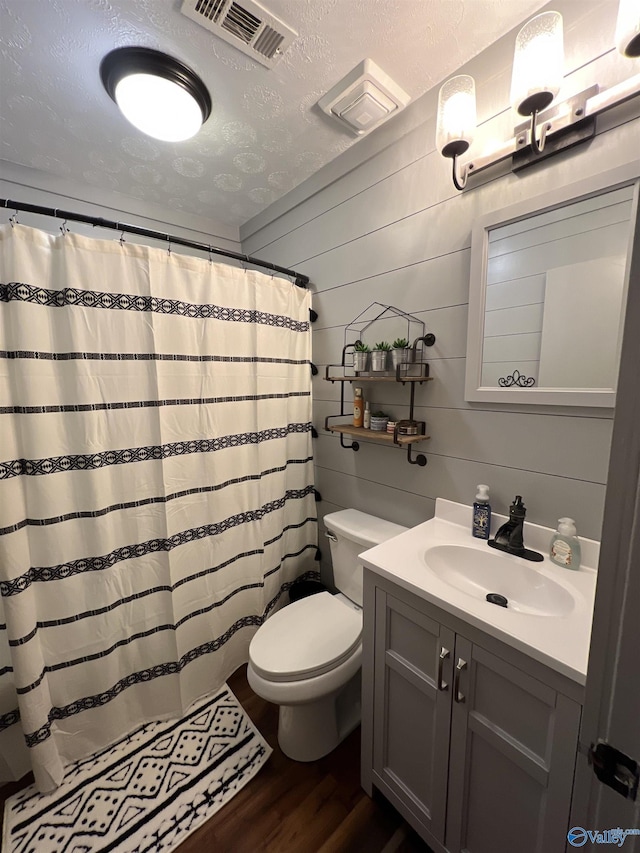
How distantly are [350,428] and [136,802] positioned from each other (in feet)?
5.05

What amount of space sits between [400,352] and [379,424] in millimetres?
312

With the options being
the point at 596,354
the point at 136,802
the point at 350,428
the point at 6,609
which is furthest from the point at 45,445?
the point at 596,354

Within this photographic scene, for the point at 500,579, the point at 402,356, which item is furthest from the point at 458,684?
the point at 402,356

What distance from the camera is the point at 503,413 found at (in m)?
1.14

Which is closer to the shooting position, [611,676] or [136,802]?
[611,676]

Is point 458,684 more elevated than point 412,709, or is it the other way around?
point 458,684

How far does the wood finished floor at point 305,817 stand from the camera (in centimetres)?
105

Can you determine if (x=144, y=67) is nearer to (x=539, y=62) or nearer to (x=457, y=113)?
(x=457, y=113)

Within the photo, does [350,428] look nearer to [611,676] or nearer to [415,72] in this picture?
[611,676]

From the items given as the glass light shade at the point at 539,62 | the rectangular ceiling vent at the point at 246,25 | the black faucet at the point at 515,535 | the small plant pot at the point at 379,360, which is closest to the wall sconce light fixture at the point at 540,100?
the glass light shade at the point at 539,62

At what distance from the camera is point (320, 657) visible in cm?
120

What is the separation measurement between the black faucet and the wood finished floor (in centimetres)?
94

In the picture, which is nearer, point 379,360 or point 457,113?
point 457,113

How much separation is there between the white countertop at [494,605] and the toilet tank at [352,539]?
231 millimetres
